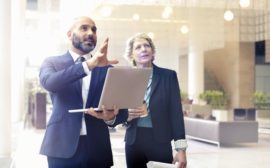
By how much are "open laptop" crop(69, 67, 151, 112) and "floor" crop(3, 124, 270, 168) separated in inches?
197

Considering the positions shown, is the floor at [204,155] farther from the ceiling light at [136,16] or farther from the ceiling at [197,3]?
the ceiling light at [136,16]

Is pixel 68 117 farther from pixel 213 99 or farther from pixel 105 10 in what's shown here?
pixel 213 99

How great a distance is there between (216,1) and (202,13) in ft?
7.90

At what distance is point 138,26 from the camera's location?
19.1 m

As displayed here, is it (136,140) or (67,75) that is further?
(136,140)

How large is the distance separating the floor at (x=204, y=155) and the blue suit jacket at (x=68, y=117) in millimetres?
4957

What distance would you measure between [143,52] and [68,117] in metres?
0.73

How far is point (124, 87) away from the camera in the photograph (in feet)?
6.28

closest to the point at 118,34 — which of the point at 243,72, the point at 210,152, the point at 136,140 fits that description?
the point at 243,72

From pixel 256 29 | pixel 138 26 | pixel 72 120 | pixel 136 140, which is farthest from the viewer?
pixel 138 26

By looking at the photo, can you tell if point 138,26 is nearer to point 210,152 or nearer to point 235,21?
point 235,21

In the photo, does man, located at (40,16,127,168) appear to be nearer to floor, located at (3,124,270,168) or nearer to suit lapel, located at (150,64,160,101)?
suit lapel, located at (150,64,160,101)

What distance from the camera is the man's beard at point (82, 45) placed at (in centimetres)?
198

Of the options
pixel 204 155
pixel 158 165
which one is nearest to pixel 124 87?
pixel 158 165
